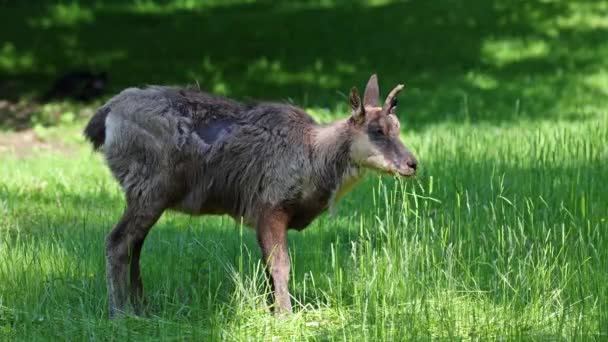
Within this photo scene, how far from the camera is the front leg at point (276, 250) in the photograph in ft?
24.7

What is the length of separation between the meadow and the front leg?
6.0 inches

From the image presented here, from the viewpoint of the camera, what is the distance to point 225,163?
795cm

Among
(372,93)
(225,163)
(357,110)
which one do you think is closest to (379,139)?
(357,110)

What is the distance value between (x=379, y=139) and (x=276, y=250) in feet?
3.27

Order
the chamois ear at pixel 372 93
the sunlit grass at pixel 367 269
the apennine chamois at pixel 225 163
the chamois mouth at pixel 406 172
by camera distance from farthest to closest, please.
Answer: the chamois ear at pixel 372 93 → the apennine chamois at pixel 225 163 → the chamois mouth at pixel 406 172 → the sunlit grass at pixel 367 269

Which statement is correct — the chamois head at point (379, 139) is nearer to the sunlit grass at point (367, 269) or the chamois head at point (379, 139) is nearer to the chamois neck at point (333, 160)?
the chamois neck at point (333, 160)

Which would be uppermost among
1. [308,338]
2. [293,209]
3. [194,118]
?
[194,118]

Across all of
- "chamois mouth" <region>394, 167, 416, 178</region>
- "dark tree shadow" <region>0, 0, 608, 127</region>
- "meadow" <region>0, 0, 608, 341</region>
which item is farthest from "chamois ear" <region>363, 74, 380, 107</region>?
"dark tree shadow" <region>0, 0, 608, 127</region>

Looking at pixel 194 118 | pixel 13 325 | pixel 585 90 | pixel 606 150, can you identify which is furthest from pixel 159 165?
pixel 585 90

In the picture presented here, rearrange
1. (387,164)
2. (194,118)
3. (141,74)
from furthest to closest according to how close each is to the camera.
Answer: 1. (141,74)
2. (194,118)
3. (387,164)

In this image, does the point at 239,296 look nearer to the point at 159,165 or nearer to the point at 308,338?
the point at 308,338

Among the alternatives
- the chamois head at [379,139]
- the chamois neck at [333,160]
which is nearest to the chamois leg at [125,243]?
the chamois neck at [333,160]

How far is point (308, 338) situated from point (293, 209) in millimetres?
1234

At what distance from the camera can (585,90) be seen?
1736 centimetres
